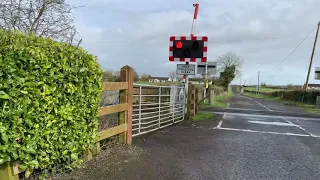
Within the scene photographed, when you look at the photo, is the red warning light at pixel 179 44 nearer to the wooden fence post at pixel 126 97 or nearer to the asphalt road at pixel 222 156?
the asphalt road at pixel 222 156

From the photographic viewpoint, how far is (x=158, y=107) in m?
7.37

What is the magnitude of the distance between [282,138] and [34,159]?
6.20 meters

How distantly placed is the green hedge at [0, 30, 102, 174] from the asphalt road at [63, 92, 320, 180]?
2.36 feet

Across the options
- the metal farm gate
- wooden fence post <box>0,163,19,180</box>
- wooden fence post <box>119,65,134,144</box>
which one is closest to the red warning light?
the metal farm gate

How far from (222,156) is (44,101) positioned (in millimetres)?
3464

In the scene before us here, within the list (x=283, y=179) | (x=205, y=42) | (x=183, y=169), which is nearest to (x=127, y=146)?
(x=183, y=169)

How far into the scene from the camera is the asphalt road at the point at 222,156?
13.0 ft

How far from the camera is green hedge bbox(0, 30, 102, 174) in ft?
8.65

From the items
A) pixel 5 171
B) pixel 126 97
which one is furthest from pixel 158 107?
pixel 5 171

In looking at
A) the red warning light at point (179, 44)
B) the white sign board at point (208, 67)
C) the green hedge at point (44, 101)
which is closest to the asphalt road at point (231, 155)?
the green hedge at point (44, 101)

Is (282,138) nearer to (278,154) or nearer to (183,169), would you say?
(278,154)

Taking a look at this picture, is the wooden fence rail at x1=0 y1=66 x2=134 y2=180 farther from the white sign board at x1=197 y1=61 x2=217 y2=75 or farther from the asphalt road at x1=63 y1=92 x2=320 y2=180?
the white sign board at x1=197 y1=61 x2=217 y2=75

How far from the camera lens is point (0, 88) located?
2551 mm

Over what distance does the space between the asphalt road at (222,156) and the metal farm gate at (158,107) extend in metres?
0.36
